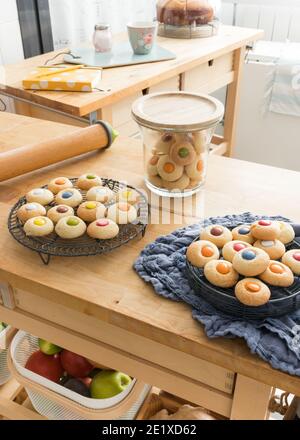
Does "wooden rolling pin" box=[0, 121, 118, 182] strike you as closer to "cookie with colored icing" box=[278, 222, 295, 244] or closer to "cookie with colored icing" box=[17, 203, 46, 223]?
"cookie with colored icing" box=[17, 203, 46, 223]

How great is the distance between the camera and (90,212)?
78 centimetres

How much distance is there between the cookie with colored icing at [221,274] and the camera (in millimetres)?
625

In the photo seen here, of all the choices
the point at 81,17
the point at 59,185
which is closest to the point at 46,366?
the point at 59,185

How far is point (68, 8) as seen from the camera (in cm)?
219

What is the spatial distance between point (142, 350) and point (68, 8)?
1923 mm

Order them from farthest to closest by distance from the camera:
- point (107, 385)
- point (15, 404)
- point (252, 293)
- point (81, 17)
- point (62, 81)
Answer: point (81, 17) → point (62, 81) → point (15, 404) → point (107, 385) → point (252, 293)

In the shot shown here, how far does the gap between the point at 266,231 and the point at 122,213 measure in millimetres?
243

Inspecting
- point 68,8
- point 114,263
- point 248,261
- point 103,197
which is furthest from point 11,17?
point 248,261

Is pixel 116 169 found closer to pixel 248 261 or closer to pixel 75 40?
pixel 248 261

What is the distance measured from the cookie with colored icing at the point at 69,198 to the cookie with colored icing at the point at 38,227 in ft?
0.23

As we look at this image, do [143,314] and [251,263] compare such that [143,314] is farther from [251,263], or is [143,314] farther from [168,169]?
[168,169]

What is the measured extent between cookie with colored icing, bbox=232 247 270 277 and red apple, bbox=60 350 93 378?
67 cm

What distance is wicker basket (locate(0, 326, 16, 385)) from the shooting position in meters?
1.25

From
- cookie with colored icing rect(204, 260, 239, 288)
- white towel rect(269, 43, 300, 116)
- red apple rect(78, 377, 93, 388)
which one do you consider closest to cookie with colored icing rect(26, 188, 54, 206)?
cookie with colored icing rect(204, 260, 239, 288)
